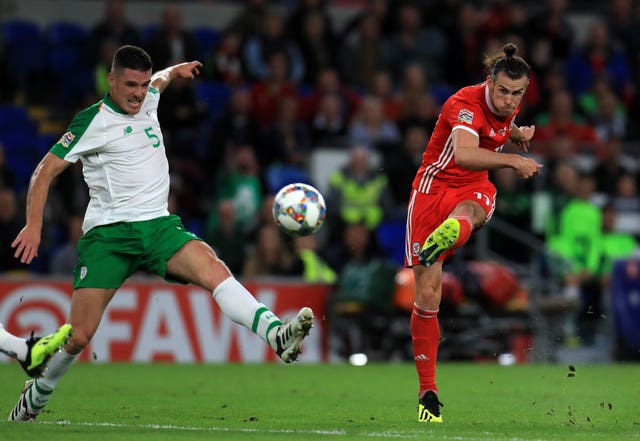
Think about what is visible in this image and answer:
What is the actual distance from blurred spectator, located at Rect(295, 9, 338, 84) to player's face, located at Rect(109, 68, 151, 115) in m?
10.1

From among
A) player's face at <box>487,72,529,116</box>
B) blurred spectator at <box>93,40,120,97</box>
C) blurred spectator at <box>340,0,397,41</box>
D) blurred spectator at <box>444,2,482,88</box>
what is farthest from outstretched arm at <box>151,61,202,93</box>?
blurred spectator at <box>444,2,482,88</box>

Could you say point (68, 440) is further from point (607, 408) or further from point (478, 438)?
point (607, 408)

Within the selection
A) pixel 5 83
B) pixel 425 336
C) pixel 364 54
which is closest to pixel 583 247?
pixel 364 54

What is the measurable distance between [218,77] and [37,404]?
34.1 feet

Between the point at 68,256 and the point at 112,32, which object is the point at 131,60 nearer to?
the point at 68,256

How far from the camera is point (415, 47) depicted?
18547 millimetres

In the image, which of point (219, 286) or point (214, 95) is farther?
point (214, 95)

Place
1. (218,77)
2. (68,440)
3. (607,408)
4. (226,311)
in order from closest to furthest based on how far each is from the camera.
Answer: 1. (68,440)
2. (226,311)
3. (607,408)
4. (218,77)

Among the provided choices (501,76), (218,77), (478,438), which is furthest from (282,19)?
(478,438)

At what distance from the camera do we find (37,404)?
7.79 meters

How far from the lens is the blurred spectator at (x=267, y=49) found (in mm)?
17453

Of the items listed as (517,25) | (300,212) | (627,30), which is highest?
(627,30)

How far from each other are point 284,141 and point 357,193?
1.28 m

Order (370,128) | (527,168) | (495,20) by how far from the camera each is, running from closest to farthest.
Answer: (527,168) < (370,128) < (495,20)
